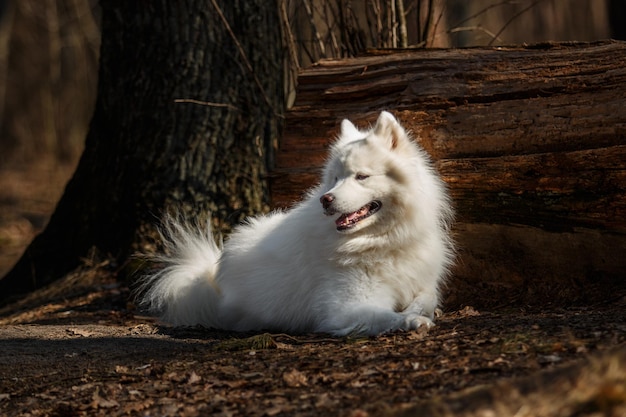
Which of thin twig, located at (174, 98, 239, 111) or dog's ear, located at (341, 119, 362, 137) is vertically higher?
thin twig, located at (174, 98, 239, 111)

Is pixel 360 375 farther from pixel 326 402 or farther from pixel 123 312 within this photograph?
pixel 123 312

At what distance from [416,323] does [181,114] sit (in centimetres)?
373

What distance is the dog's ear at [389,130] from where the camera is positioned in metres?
5.42

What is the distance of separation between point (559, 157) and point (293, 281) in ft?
6.81

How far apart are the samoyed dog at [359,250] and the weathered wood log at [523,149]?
0.34m

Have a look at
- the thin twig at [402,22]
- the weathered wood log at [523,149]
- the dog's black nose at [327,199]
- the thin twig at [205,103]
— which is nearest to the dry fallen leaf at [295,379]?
the dog's black nose at [327,199]

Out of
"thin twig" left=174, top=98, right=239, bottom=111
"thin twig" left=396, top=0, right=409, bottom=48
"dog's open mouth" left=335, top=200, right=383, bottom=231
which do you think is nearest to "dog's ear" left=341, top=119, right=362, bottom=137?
"dog's open mouth" left=335, top=200, right=383, bottom=231

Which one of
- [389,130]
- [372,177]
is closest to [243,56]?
[389,130]

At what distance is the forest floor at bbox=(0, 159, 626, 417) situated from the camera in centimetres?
281

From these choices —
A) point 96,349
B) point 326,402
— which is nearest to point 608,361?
point 326,402

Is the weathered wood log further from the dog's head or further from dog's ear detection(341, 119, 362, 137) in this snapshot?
the dog's head

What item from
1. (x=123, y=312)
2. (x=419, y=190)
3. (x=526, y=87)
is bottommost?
(x=123, y=312)

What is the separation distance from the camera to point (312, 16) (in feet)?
26.3

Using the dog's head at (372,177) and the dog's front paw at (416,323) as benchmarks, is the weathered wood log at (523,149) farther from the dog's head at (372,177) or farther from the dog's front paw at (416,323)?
the dog's front paw at (416,323)
